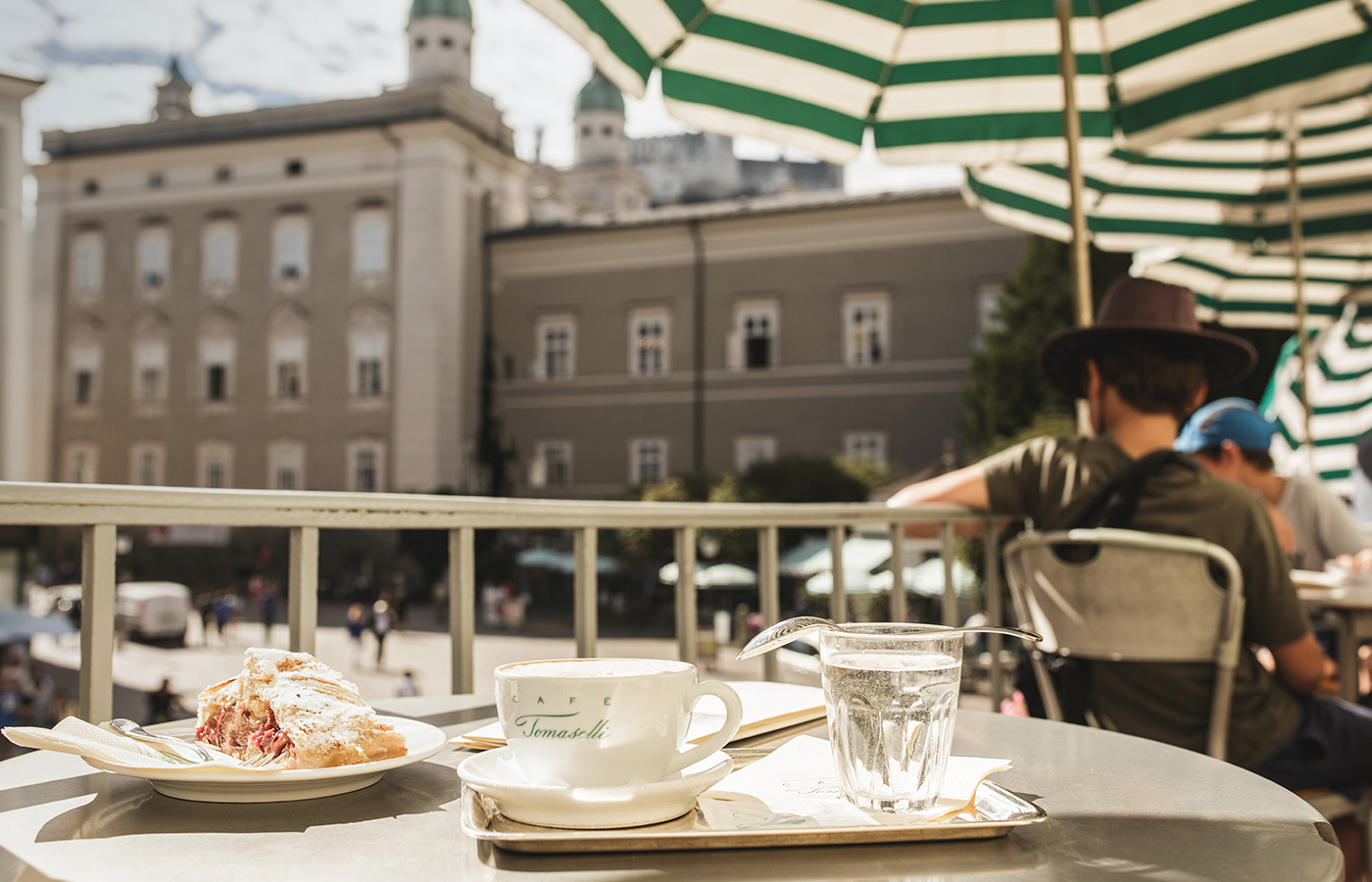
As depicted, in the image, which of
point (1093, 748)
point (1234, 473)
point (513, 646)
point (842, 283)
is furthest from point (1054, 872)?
point (842, 283)

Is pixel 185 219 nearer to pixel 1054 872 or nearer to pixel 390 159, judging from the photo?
pixel 390 159

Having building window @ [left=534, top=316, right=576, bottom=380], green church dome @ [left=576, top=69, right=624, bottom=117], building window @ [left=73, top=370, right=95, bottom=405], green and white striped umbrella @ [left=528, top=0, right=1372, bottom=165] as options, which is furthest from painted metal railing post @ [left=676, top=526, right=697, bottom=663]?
green church dome @ [left=576, top=69, right=624, bottom=117]

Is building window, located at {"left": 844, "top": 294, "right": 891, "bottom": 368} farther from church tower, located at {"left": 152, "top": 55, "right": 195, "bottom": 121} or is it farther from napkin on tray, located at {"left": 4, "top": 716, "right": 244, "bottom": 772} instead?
church tower, located at {"left": 152, "top": 55, "right": 195, "bottom": 121}

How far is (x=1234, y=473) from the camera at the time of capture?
312 cm

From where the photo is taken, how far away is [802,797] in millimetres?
692

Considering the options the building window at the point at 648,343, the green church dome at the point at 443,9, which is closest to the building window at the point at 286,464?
the building window at the point at 648,343

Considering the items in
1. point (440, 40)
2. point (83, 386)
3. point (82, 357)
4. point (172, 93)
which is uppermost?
point (172, 93)

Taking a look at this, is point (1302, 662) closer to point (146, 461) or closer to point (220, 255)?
point (220, 255)

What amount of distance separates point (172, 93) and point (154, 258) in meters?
12.3

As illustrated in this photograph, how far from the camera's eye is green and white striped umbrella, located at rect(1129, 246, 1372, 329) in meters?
5.17

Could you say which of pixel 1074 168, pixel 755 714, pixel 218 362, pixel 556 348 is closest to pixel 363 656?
pixel 556 348

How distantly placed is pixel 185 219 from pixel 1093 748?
2994 centimetres

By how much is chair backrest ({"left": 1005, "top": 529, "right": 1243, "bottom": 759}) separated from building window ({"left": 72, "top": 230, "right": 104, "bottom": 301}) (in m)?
30.8

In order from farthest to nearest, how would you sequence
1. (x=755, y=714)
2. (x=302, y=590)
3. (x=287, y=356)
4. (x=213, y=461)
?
1. (x=213, y=461)
2. (x=287, y=356)
3. (x=302, y=590)
4. (x=755, y=714)
